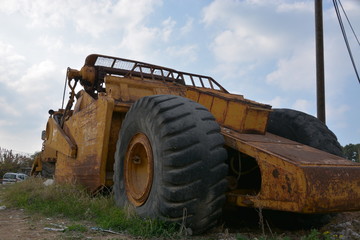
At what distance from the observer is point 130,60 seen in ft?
19.9

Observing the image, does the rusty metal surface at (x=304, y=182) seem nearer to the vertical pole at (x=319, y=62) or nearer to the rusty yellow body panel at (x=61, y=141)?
the rusty yellow body panel at (x=61, y=141)

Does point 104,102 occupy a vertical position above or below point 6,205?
above

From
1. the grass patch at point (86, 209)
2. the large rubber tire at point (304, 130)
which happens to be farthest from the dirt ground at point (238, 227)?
the large rubber tire at point (304, 130)

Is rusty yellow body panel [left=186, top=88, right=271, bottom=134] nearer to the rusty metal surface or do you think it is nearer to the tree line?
the rusty metal surface

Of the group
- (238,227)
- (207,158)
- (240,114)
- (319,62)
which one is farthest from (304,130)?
(319,62)

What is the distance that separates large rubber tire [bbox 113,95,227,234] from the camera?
2936 millimetres

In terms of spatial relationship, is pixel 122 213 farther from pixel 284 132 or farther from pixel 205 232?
pixel 284 132

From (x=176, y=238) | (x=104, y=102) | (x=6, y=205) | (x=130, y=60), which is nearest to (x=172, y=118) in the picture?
(x=176, y=238)

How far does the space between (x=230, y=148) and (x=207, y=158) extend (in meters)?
0.83

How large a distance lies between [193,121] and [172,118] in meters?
0.19

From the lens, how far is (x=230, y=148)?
3.72m

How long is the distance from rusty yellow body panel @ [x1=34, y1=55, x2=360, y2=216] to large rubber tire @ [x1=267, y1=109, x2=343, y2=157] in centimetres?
61

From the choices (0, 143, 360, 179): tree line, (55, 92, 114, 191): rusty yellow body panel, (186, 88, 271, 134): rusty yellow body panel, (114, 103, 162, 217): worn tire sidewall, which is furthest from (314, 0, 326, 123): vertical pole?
(0, 143, 360, 179): tree line

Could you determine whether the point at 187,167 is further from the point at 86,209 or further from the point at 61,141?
the point at 61,141
